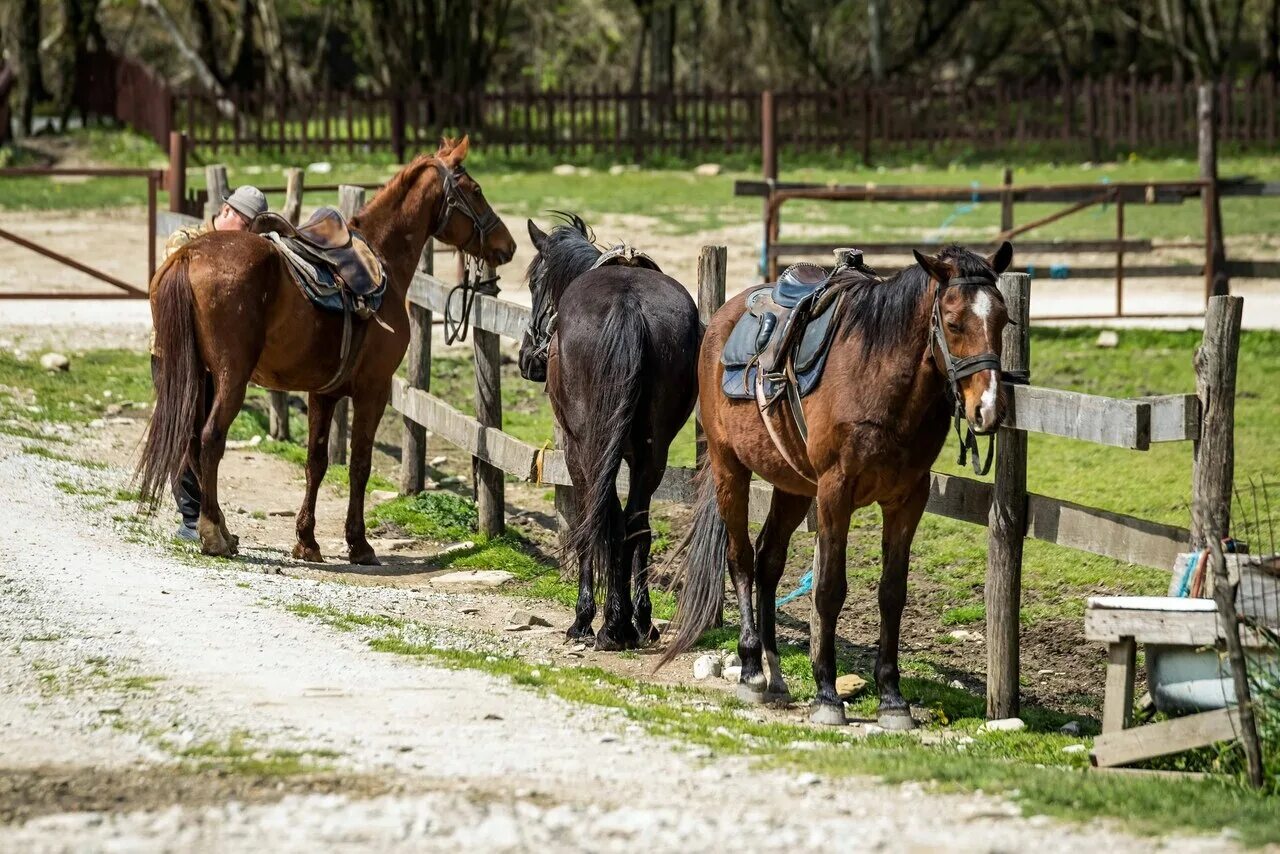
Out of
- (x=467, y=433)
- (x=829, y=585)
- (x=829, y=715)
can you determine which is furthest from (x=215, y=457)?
(x=829, y=715)

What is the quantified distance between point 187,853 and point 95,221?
2228cm

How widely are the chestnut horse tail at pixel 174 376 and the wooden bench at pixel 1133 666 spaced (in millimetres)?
5167

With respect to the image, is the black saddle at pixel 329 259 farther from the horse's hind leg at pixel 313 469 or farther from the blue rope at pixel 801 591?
the blue rope at pixel 801 591

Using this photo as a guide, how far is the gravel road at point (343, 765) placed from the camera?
15.4 ft

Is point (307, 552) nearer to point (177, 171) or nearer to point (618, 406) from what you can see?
point (618, 406)

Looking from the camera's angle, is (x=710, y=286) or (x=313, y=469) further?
(x=313, y=469)

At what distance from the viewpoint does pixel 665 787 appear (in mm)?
5270

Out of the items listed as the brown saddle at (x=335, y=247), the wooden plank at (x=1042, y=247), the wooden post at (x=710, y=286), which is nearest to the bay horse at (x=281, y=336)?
the brown saddle at (x=335, y=247)

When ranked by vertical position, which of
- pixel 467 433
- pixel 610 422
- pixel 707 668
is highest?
pixel 610 422

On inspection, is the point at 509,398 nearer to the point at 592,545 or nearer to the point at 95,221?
the point at 592,545

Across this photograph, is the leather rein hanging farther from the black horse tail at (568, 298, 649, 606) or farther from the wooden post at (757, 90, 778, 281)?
the wooden post at (757, 90, 778, 281)

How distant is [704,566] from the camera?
26.4 feet

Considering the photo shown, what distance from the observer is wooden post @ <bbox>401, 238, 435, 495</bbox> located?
39.9ft

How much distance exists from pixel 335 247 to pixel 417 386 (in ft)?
7.65
